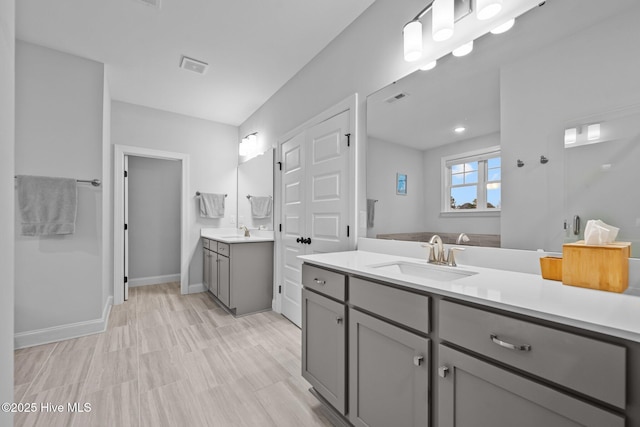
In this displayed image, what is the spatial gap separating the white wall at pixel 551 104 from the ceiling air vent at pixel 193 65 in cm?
270

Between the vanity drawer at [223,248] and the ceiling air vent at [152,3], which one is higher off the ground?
the ceiling air vent at [152,3]

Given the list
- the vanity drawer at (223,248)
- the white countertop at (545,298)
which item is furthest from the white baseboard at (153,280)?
the white countertop at (545,298)

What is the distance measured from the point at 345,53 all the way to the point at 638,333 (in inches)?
91.9

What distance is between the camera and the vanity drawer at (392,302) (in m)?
1.00

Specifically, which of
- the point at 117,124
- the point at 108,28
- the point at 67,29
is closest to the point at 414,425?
the point at 108,28

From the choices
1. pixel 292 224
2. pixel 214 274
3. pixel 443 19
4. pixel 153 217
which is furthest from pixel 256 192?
pixel 443 19

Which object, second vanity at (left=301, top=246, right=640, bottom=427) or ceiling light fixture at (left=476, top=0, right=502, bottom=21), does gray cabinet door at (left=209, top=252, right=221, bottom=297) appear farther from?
ceiling light fixture at (left=476, top=0, right=502, bottom=21)

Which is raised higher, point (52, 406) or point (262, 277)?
point (262, 277)

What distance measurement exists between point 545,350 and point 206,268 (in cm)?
396

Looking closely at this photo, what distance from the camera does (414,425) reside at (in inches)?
39.8

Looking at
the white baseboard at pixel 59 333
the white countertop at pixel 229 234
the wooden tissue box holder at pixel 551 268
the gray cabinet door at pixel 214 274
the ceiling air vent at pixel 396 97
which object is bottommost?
the white baseboard at pixel 59 333

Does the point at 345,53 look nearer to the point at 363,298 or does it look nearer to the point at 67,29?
the point at 363,298

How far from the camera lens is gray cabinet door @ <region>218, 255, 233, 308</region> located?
3082mm

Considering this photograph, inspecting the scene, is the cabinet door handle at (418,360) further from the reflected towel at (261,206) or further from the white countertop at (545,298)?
the reflected towel at (261,206)
